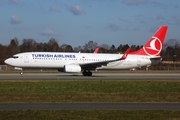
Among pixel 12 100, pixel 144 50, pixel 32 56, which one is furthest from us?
pixel 144 50

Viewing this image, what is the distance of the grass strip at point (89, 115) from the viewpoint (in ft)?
39.7

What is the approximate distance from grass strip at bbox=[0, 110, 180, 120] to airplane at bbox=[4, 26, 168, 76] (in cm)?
2885

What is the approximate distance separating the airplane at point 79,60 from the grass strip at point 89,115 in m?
28.9

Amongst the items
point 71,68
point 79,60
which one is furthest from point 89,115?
point 79,60

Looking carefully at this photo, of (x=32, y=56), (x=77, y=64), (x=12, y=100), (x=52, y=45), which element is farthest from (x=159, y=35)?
(x=52, y=45)

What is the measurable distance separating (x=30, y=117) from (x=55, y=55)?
31.9m

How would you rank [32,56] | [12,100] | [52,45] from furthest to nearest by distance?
[52,45] < [32,56] < [12,100]

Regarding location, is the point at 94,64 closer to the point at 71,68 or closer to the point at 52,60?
the point at 71,68

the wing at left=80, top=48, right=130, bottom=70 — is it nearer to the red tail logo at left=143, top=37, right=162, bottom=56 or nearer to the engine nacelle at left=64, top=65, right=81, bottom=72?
the engine nacelle at left=64, top=65, right=81, bottom=72

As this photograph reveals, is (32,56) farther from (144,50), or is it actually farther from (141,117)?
(141,117)

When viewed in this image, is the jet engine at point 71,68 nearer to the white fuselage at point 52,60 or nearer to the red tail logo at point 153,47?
the white fuselage at point 52,60

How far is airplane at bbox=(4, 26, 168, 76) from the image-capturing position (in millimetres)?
43562

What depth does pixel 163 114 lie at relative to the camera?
1294 centimetres

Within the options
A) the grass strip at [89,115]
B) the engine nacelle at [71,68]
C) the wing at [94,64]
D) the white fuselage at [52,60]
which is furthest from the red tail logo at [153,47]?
the grass strip at [89,115]
